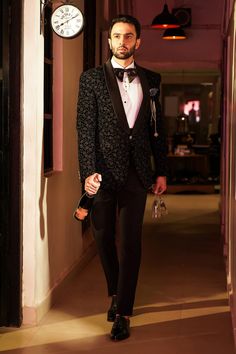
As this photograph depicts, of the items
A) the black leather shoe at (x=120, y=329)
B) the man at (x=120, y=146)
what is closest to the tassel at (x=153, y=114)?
the man at (x=120, y=146)

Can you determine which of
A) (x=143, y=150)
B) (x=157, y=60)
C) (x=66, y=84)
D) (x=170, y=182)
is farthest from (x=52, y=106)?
(x=170, y=182)

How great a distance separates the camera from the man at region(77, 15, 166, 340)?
3.79 metres

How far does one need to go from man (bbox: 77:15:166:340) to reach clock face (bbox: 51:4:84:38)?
0.29m

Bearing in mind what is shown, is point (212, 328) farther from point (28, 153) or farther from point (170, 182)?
point (170, 182)

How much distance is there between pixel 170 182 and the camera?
13.4 m

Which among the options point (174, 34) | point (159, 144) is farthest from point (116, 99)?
point (174, 34)

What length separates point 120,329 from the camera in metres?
3.75

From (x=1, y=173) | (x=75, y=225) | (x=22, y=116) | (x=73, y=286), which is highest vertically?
(x=22, y=116)

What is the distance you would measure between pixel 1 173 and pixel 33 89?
50 cm

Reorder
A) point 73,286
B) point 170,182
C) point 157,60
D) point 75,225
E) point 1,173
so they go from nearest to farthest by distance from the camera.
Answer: point 1,173, point 73,286, point 75,225, point 157,60, point 170,182

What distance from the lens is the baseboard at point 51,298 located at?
4016 mm

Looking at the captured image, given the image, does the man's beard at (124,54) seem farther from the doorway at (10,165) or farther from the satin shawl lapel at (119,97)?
the doorway at (10,165)

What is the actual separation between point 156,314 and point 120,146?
1.11 m

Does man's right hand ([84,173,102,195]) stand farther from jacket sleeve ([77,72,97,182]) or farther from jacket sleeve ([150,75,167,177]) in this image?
jacket sleeve ([150,75,167,177])
